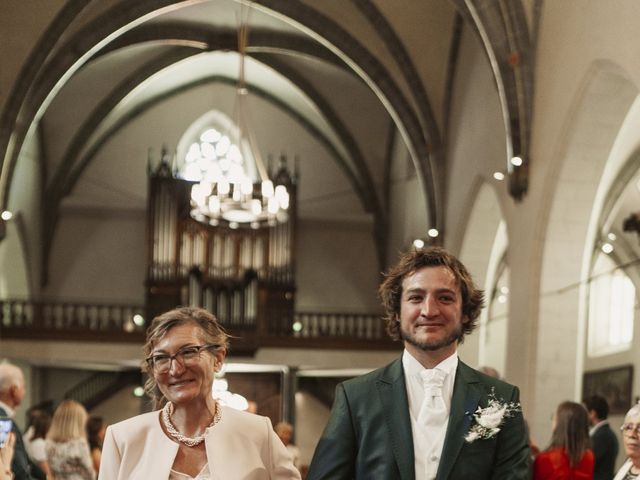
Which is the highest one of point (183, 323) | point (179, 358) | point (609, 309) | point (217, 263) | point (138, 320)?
point (217, 263)

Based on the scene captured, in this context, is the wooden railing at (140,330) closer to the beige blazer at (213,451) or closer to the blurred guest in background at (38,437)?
the blurred guest in background at (38,437)

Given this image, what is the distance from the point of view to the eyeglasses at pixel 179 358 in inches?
142

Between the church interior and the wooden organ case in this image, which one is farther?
the wooden organ case

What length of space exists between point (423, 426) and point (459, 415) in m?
0.11

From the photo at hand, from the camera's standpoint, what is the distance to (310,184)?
83.5 ft

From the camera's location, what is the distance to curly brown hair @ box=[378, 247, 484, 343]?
3.49 meters

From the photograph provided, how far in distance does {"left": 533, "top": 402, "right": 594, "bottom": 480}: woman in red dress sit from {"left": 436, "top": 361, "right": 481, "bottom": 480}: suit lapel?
2.81 metres

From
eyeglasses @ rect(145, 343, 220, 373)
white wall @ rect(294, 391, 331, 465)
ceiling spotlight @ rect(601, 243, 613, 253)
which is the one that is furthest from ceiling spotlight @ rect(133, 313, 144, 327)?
eyeglasses @ rect(145, 343, 220, 373)

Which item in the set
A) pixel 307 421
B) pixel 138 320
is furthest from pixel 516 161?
pixel 307 421

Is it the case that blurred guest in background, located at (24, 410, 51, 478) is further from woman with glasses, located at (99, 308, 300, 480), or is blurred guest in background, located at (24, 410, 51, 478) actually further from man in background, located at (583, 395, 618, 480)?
woman with glasses, located at (99, 308, 300, 480)

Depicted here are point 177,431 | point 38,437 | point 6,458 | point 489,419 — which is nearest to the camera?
point 489,419

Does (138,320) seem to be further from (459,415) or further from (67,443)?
(459,415)

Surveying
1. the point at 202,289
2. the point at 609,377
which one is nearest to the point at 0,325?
the point at 202,289

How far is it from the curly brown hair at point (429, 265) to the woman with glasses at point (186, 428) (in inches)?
21.6
